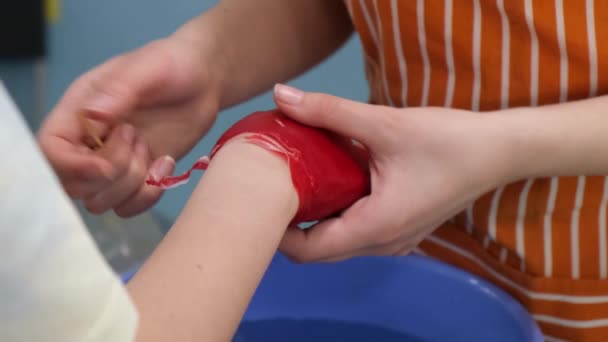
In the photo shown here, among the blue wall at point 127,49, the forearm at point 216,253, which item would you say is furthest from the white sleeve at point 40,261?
the blue wall at point 127,49

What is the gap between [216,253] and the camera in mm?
339

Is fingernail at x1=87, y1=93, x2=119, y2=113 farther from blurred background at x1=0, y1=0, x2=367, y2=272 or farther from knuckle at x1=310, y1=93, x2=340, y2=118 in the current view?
blurred background at x1=0, y1=0, x2=367, y2=272

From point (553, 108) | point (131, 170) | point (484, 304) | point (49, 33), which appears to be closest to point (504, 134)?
point (553, 108)

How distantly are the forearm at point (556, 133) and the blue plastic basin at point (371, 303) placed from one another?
111 mm

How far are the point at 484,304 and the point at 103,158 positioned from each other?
0.28 m

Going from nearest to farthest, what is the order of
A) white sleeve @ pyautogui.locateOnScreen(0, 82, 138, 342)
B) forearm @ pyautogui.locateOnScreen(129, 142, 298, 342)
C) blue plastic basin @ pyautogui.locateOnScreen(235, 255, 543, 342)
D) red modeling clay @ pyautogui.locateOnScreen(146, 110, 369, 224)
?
white sleeve @ pyautogui.locateOnScreen(0, 82, 138, 342)
forearm @ pyautogui.locateOnScreen(129, 142, 298, 342)
red modeling clay @ pyautogui.locateOnScreen(146, 110, 369, 224)
blue plastic basin @ pyautogui.locateOnScreen(235, 255, 543, 342)

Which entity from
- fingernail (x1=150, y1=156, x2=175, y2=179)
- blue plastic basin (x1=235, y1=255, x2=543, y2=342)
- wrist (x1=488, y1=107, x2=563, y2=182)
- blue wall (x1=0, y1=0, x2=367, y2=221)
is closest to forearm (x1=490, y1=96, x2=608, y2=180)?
wrist (x1=488, y1=107, x2=563, y2=182)

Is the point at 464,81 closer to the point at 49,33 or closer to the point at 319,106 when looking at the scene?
the point at 319,106


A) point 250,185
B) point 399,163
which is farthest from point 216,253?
point 399,163

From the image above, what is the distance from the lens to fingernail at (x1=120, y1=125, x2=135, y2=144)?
0.53 metres

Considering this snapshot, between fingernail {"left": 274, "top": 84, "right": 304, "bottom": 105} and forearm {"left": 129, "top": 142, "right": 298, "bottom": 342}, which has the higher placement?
fingernail {"left": 274, "top": 84, "right": 304, "bottom": 105}

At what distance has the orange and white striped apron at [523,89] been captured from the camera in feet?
1.58

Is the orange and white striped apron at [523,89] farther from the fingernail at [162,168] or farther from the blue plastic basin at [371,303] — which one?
the fingernail at [162,168]

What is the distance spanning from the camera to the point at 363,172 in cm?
49
